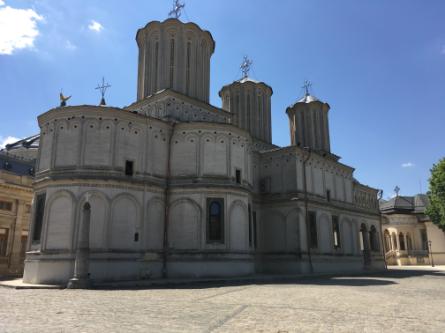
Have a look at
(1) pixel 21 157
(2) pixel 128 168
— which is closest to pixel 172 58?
(2) pixel 128 168

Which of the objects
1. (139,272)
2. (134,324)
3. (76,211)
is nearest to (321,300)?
(134,324)

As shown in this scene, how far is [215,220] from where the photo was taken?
27.0 metres

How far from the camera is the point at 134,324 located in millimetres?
9750

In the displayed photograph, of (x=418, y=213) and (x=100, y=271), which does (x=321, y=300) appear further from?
(x=418, y=213)

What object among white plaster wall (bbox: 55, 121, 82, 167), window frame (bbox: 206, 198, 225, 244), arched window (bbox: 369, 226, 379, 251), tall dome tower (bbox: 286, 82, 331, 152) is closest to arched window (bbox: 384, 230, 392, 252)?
arched window (bbox: 369, 226, 379, 251)

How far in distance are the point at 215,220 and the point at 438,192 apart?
81.1 feet

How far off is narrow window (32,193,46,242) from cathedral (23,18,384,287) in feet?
0.22

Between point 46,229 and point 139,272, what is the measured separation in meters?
6.07

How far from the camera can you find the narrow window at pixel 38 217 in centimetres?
2425

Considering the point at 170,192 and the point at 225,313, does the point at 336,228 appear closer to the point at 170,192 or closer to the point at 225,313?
the point at 170,192

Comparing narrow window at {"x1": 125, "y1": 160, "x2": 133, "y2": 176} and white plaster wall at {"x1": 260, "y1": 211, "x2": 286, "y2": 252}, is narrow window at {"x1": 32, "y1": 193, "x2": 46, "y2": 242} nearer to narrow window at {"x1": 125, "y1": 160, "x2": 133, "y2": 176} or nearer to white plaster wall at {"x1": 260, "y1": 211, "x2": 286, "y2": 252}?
narrow window at {"x1": 125, "y1": 160, "x2": 133, "y2": 176}

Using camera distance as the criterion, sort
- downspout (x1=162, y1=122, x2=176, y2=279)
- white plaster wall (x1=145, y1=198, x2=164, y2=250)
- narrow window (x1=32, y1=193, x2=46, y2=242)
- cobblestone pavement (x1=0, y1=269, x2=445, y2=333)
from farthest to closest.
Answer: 1. downspout (x1=162, y1=122, x2=176, y2=279)
2. white plaster wall (x1=145, y1=198, x2=164, y2=250)
3. narrow window (x1=32, y1=193, x2=46, y2=242)
4. cobblestone pavement (x1=0, y1=269, x2=445, y2=333)

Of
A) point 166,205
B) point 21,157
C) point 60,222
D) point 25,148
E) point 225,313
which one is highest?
point 25,148

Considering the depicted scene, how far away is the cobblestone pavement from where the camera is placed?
31.0 ft
